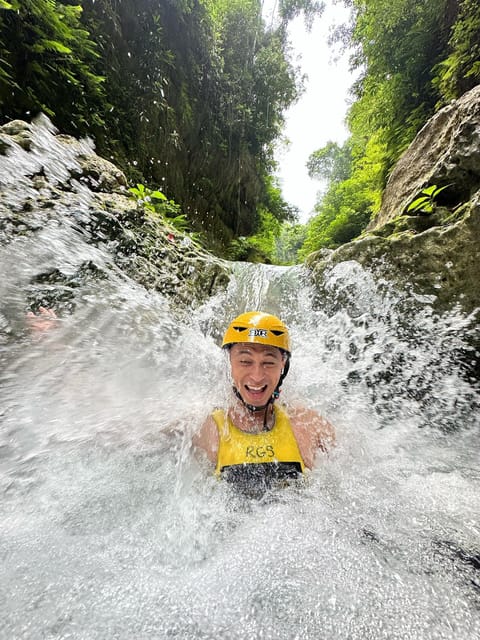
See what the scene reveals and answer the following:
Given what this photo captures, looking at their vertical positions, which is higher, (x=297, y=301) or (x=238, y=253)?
(x=238, y=253)

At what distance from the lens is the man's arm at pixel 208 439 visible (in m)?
2.26

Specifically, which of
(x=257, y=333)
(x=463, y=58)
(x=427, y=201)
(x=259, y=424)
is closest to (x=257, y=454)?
(x=259, y=424)

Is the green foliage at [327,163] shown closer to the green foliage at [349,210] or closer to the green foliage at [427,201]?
the green foliage at [349,210]

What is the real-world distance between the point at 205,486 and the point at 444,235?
13.7ft

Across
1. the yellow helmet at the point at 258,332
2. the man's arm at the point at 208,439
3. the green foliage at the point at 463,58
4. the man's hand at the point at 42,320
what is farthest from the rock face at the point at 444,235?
the man's hand at the point at 42,320

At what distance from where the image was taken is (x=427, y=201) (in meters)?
4.36

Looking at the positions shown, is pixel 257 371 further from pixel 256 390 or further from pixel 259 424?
pixel 259 424

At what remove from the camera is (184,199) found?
1096cm

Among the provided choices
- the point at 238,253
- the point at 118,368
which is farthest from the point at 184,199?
the point at 118,368

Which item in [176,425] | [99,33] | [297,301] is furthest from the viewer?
[99,33]

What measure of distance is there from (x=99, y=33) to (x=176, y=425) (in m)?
10.5

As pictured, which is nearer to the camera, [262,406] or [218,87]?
[262,406]

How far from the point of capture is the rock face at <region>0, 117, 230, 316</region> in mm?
3574

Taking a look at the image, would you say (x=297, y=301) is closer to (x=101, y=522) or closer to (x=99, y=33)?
(x=101, y=522)
